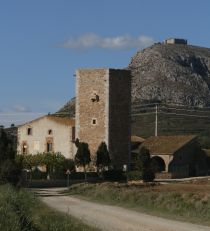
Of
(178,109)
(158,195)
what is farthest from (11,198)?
(178,109)

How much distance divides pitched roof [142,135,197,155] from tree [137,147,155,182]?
46.6ft

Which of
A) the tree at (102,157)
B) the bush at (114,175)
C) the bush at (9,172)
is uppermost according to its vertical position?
the tree at (102,157)

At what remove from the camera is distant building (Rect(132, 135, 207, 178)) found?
81.5 m

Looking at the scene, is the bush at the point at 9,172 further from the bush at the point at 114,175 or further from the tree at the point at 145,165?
the bush at the point at 114,175

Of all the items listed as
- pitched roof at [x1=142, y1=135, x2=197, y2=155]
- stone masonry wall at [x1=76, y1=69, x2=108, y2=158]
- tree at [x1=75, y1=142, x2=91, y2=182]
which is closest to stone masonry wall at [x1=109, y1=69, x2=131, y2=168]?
stone masonry wall at [x1=76, y1=69, x2=108, y2=158]

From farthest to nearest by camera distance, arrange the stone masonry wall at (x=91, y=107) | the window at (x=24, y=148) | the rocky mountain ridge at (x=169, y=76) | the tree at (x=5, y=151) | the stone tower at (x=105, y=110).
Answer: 1. the rocky mountain ridge at (x=169, y=76)
2. the window at (x=24, y=148)
3. the stone masonry wall at (x=91, y=107)
4. the stone tower at (x=105, y=110)
5. the tree at (x=5, y=151)

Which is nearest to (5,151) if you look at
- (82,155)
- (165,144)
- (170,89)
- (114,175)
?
(82,155)

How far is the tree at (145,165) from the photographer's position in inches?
2574

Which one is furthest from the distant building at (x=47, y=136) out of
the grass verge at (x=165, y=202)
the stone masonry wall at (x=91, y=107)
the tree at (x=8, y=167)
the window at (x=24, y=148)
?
the grass verge at (x=165, y=202)

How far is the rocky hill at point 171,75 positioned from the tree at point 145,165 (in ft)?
261

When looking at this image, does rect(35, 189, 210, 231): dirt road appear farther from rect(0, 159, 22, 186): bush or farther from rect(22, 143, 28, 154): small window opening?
rect(22, 143, 28, 154): small window opening

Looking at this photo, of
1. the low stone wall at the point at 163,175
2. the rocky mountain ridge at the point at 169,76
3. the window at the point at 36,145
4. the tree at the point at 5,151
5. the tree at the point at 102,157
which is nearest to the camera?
the tree at the point at 5,151

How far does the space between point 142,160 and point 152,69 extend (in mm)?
104665

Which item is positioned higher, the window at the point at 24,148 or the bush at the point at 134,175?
the window at the point at 24,148
